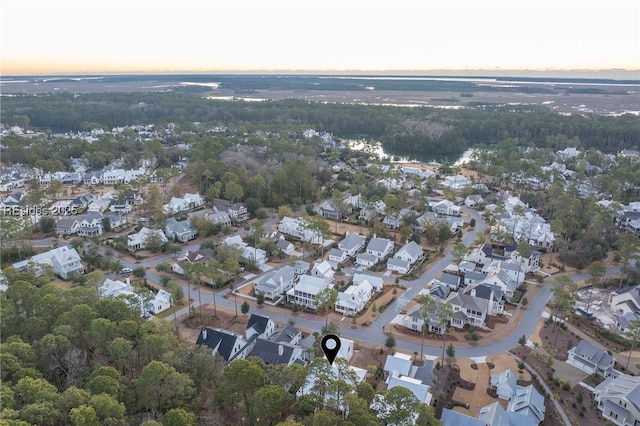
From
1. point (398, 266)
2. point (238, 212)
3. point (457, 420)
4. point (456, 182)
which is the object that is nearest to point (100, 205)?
point (238, 212)

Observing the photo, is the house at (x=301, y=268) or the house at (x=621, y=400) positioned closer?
→ the house at (x=621, y=400)

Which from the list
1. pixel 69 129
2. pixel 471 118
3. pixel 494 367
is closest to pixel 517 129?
pixel 471 118

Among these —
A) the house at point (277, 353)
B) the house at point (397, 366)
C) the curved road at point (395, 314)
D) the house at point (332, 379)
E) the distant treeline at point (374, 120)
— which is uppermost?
the distant treeline at point (374, 120)

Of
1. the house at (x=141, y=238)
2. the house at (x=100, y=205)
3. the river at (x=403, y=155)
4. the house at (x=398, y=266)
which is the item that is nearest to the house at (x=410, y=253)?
the house at (x=398, y=266)

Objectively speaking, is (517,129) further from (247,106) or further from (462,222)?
(247,106)

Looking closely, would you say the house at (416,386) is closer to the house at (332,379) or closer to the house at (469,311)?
the house at (332,379)

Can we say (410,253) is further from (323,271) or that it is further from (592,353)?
(592,353)
